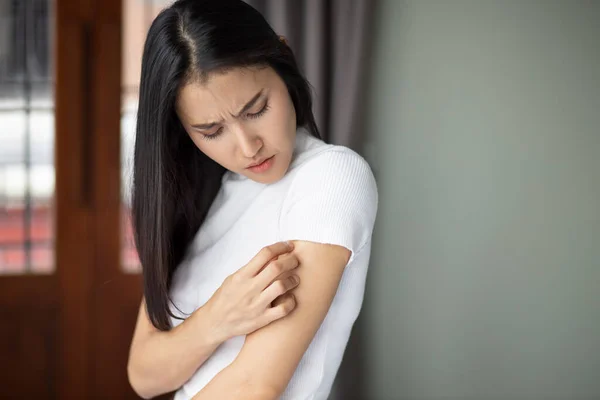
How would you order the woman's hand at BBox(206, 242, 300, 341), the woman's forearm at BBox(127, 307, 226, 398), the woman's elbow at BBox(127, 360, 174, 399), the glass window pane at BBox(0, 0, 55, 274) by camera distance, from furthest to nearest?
the glass window pane at BBox(0, 0, 55, 274) → the woman's elbow at BBox(127, 360, 174, 399) → the woman's forearm at BBox(127, 307, 226, 398) → the woman's hand at BBox(206, 242, 300, 341)

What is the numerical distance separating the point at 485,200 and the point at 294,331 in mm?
772

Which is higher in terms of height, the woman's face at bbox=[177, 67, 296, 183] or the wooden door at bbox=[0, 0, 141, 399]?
the woman's face at bbox=[177, 67, 296, 183]

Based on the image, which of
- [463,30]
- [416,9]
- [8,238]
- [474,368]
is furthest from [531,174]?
[8,238]

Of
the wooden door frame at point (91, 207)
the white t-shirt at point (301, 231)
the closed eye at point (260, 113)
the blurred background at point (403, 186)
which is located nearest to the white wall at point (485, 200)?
the blurred background at point (403, 186)

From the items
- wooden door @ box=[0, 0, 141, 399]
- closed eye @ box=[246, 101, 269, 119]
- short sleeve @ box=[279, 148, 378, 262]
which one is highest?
closed eye @ box=[246, 101, 269, 119]

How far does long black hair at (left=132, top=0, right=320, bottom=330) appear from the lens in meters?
1.00

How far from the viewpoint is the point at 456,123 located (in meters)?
1.70

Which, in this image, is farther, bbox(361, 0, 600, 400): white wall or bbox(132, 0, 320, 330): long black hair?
bbox(361, 0, 600, 400): white wall

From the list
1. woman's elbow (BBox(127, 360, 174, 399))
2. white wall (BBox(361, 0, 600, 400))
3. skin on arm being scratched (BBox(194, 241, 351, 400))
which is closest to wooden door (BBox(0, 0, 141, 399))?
white wall (BBox(361, 0, 600, 400))

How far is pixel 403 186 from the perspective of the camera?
2066 mm

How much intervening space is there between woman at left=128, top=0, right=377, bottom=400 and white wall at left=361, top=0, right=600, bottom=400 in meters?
0.46

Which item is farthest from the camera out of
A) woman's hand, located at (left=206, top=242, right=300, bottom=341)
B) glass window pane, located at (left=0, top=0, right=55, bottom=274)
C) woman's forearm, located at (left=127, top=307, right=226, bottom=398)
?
glass window pane, located at (left=0, top=0, right=55, bottom=274)

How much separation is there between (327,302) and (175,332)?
308mm

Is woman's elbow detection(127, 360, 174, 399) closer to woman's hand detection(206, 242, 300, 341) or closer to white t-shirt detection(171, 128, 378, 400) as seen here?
white t-shirt detection(171, 128, 378, 400)
